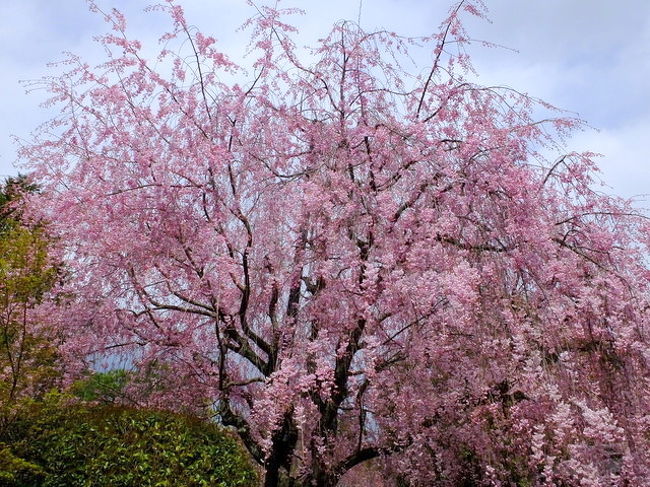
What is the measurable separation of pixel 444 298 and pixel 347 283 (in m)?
0.86

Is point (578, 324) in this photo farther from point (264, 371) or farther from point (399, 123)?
point (264, 371)

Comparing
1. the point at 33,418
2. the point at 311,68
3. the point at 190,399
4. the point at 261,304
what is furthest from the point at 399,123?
the point at 33,418

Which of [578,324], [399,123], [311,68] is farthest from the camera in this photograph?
[311,68]

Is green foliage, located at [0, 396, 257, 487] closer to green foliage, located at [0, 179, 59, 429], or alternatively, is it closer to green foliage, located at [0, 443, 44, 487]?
green foliage, located at [0, 443, 44, 487]

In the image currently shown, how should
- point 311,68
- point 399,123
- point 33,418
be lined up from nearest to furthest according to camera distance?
point 33,418, point 399,123, point 311,68

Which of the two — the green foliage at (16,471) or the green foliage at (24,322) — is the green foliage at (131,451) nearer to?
the green foliage at (16,471)

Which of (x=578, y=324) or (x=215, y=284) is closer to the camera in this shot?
(x=578, y=324)

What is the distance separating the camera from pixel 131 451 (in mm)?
4715

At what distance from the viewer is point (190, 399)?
667cm

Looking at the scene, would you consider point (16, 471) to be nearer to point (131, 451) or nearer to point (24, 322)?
point (131, 451)

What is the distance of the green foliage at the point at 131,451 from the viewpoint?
466 centimetres

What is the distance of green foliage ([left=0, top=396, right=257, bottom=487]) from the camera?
4.66m

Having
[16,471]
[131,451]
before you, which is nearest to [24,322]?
[16,471]

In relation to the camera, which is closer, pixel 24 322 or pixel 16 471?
pixel 16 471
